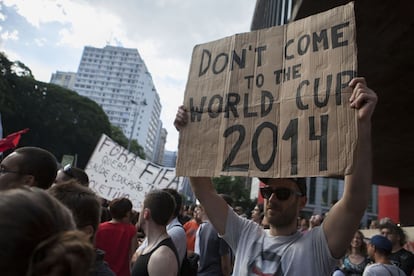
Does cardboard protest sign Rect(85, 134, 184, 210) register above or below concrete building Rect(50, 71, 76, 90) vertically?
below

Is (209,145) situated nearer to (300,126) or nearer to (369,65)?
(300,126)

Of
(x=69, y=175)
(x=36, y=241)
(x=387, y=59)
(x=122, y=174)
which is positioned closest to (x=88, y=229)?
(x=36, y=241)

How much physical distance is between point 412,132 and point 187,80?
9.87m

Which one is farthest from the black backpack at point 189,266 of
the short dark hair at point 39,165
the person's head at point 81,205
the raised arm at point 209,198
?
the person's head at point 81,205

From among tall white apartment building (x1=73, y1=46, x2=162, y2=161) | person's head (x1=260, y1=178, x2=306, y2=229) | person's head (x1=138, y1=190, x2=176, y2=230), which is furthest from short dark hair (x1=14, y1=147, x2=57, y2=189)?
tall white apartment building (x1=73, y1=46, x2=162, y2=161)

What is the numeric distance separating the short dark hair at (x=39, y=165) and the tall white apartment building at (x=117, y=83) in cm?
13189

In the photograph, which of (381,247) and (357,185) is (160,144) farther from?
(357,185)

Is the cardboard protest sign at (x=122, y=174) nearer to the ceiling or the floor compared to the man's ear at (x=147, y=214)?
nearer to the ceiling

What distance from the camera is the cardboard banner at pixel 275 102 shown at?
1912 mm

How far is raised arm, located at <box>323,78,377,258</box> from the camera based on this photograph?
71.7 inches

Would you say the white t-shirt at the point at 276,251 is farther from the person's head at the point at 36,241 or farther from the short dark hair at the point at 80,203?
the person's head at the point at 36,241

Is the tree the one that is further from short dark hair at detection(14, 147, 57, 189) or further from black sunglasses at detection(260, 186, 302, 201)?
black sunglasses at detection(260, 186, 302, 201)

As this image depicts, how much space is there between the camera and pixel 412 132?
10.4m

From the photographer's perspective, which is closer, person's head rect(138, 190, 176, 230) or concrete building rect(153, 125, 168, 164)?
person's head rect(138, 190, 176, 230)
